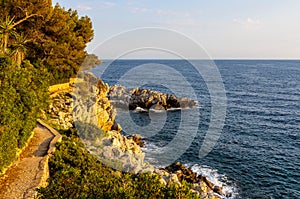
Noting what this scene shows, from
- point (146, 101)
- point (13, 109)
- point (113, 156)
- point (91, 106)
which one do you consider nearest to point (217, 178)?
point (113, 156)

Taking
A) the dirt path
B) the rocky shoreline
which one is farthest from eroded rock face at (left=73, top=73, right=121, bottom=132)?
the dirt path

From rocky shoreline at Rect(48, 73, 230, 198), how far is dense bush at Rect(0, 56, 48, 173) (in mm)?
5945

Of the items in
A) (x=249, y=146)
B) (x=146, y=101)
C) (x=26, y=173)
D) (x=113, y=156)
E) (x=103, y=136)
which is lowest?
(x=249, y=146)

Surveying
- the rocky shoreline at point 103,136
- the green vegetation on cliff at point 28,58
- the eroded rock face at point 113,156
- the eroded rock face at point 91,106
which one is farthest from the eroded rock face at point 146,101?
the eroded rock face at point 113,156

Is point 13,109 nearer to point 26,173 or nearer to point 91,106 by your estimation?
point 26,173

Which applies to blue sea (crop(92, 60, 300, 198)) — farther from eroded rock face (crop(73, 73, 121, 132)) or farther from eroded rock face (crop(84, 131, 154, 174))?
eroded rock face (crop(84, 131, 154, 174))

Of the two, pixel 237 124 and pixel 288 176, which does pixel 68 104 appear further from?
pixel 237 124

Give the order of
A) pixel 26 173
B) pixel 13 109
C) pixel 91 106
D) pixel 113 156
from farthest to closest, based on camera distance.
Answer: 1. pixel 91 106
2. pixel 113 156
3. pixel 13 109
4. pixel 26 173

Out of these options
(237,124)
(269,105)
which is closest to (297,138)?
(237,124)

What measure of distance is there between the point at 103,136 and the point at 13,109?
436 inches

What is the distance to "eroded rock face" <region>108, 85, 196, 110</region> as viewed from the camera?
180 ft

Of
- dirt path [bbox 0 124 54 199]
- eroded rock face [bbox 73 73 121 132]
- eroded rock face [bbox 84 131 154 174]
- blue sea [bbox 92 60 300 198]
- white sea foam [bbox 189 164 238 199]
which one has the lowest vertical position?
white sea foam [bbox 189 164 238 199]

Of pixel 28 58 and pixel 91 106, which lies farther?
pixel 28 58

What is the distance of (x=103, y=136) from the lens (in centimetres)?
2417
